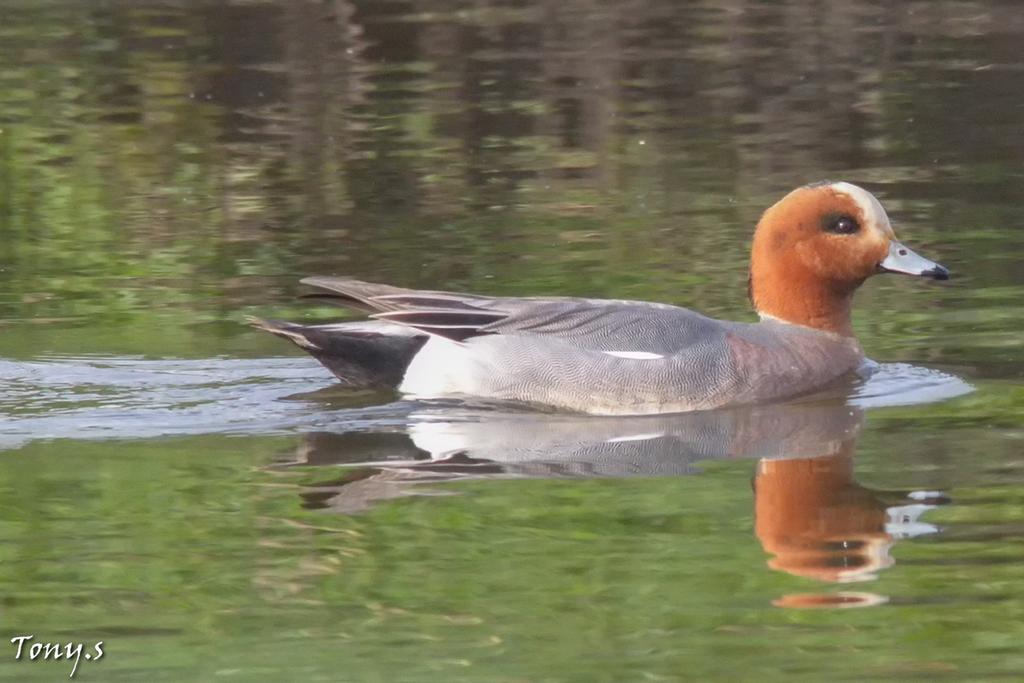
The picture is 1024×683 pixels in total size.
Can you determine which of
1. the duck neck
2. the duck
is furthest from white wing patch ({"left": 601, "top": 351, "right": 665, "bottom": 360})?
the duck neck

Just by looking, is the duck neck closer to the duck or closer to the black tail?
the duck

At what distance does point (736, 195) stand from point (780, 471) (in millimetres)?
4915

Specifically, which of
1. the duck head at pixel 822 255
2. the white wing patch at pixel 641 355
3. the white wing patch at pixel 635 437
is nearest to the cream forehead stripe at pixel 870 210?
the duck head at pixel 822 255

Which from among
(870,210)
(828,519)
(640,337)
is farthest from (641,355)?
(828,519)

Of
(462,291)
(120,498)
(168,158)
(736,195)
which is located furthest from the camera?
(168,158)

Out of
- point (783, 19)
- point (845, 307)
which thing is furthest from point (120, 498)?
point (783, 19)

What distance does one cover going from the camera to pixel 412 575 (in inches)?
214

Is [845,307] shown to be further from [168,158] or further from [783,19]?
[783,19]

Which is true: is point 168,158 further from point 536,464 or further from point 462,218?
point 536,464

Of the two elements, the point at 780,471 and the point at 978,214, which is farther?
the point at 978,214

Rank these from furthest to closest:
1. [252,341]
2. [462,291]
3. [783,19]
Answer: [783,19]
[462,291]
[252,341]

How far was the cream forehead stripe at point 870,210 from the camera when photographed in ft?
25.6

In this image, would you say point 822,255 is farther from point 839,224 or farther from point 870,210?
point 870,210

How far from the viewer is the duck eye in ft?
25.7
